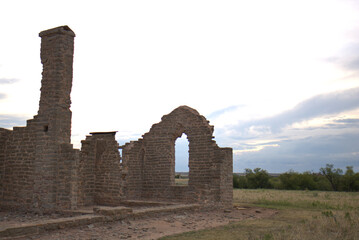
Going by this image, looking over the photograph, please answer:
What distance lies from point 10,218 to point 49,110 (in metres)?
3.90

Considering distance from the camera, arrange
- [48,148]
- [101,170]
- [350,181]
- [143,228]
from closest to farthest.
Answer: [143,228], [48,148], [101,170], [350,181]

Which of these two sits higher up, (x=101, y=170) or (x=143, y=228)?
(x=101, y=170)

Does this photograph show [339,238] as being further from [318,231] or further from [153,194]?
[153,194]

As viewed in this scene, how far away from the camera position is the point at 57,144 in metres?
12.5

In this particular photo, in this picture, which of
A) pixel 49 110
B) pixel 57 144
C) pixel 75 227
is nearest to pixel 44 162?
pixel 57 144

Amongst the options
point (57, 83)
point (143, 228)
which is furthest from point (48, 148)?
point (143, 228)

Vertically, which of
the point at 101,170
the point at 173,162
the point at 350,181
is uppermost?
the point at 173,162

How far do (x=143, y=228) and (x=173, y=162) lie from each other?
7.65 m

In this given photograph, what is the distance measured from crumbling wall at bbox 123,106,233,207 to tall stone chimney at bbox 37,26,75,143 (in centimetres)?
484

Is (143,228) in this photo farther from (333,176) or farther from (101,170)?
(333,176)

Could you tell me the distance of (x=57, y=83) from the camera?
12.8 meters

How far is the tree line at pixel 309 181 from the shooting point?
34.8 meters

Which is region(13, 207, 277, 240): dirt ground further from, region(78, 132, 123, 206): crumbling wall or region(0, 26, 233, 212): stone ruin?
region(78, 132, 123, 206): crumbling wall

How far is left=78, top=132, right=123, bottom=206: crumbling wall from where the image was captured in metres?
14.8
